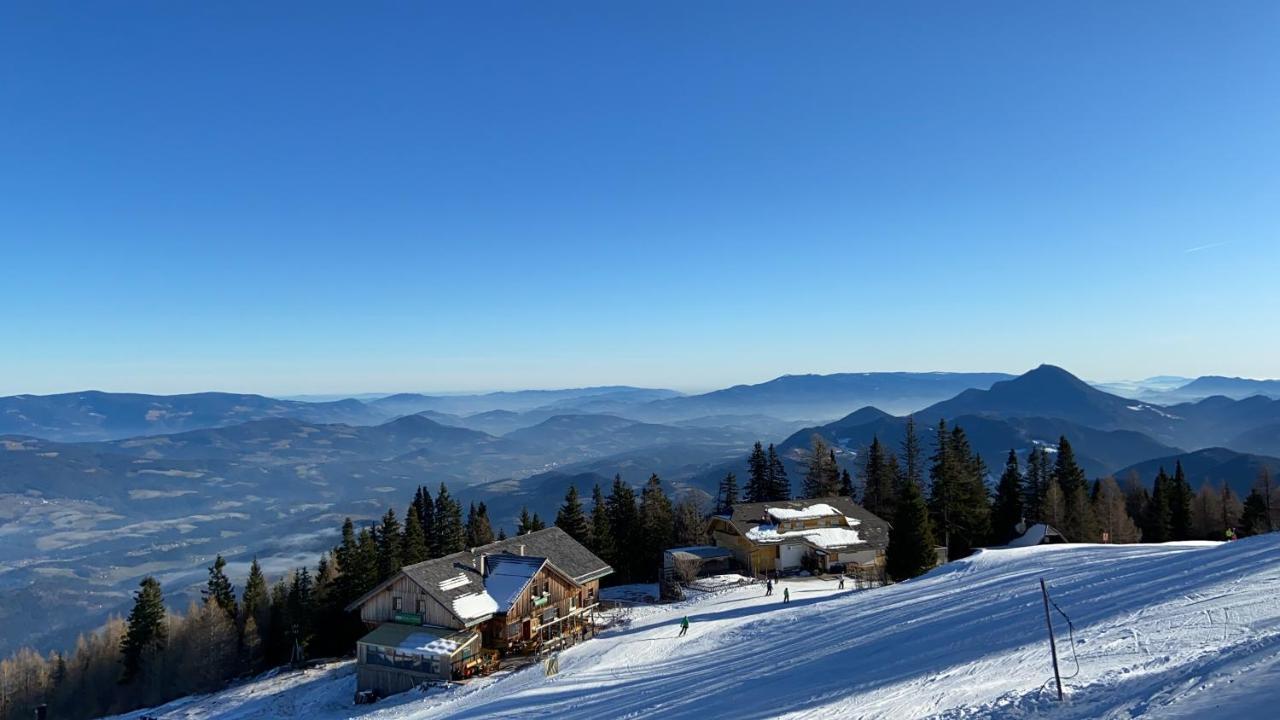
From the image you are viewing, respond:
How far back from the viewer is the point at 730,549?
5459 centimetres

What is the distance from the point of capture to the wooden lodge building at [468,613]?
33469 millimetres

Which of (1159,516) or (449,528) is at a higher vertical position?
(1159,516)

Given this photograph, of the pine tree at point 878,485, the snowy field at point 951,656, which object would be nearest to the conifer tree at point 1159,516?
the pine tree at point 878,485

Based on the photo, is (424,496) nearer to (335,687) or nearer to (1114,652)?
(335,687)

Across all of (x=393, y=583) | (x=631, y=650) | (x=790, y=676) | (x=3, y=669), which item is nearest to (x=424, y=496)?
(x=393, y=583)

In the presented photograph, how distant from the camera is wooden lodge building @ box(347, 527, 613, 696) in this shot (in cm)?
3347

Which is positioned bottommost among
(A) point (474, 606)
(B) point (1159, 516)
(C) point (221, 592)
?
(C) point (221, 592)

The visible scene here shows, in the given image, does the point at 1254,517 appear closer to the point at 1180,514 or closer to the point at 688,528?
the point at 1180,514

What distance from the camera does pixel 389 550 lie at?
53.4 m

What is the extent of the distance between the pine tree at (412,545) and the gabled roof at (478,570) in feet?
42.0

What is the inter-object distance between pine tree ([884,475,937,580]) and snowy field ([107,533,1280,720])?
542cm

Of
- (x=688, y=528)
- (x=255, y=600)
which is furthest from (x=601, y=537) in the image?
(x=255, y=600)

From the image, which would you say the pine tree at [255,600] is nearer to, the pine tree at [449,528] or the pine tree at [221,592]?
the pine tree at [221,592]

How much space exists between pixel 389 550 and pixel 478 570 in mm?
17532
